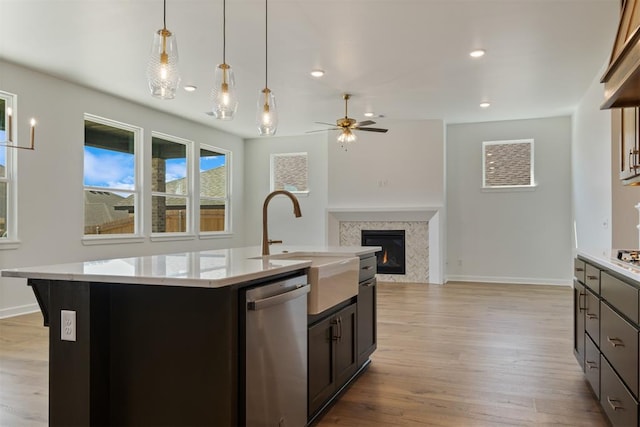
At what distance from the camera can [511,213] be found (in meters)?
7.80

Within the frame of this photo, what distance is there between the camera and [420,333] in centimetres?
442

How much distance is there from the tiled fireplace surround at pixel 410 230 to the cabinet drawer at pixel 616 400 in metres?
5.38

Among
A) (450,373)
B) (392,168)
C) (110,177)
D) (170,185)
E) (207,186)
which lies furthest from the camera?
(207,186)

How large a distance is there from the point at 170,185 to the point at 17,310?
10.0ft

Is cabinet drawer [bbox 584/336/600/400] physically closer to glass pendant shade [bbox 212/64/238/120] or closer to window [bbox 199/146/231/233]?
glass pendant shade [bbox 212/64/238/120]

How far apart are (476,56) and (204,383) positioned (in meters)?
4.33

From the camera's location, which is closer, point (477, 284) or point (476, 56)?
point (476, 56)

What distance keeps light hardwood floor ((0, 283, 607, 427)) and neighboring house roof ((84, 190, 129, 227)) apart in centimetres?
A: 155

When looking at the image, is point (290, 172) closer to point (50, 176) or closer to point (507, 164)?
point (507, 164)

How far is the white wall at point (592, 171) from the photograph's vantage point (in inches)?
201

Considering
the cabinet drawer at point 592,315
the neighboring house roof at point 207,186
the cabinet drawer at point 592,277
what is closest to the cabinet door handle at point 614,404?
the cabinet drawer at point 592,315

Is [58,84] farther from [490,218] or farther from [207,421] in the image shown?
[490,218]

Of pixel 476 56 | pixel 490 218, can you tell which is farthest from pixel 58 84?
pixel 490 218

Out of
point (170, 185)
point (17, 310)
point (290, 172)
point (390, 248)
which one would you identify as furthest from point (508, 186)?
point (17, 310)
